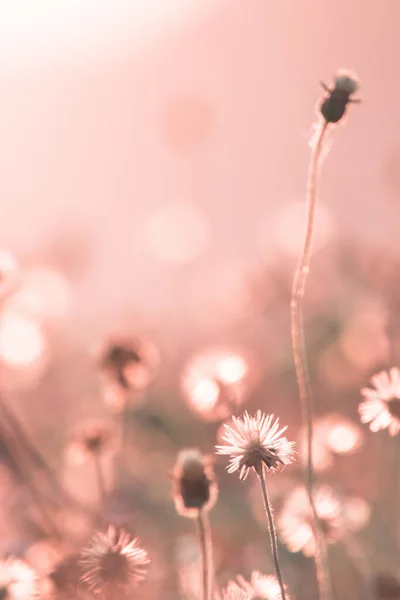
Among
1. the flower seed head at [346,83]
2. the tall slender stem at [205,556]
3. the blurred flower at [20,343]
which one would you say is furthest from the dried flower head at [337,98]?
the blurred flower at [20,343]

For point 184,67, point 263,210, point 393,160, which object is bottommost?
point 393,160

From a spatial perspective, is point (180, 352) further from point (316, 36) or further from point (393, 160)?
point (316, 36)

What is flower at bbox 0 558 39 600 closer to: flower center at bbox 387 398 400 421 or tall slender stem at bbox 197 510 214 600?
tall slender stem at bbox 197 510 214 600

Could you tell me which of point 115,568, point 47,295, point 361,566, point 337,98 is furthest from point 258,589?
point 47,295

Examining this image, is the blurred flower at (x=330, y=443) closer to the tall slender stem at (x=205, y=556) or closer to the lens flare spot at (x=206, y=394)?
the lens flare spot at (x=206, y=394)

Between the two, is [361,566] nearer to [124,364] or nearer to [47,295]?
[124,364]

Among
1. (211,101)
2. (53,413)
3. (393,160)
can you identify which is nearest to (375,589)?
(53,413)
